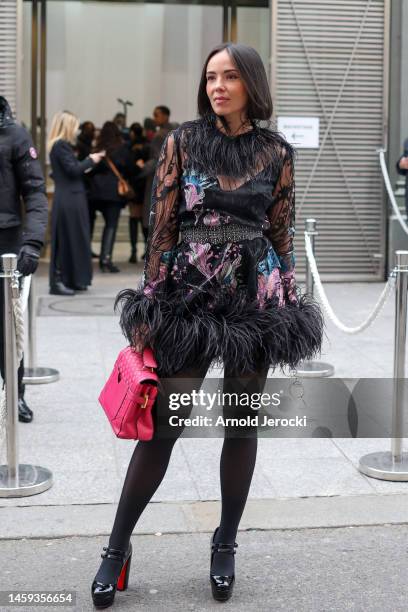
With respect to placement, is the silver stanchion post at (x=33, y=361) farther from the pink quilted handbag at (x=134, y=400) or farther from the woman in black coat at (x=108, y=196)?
the woman in black coat at (x=108, y=196)

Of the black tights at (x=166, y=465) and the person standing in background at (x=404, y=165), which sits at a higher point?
the person standing in background at (x=404, y=165)

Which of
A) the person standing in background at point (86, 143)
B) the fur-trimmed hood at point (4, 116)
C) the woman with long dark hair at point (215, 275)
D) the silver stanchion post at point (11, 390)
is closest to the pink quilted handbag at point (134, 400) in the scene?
the woman with long dark hair at point (215, 275)

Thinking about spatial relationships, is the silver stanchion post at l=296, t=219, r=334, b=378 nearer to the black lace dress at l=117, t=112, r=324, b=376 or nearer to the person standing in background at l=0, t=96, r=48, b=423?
the person standing in background at l=0, t=96, r=48, b=423

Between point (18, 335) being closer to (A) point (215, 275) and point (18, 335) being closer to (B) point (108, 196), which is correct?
(A) point (215, 275)

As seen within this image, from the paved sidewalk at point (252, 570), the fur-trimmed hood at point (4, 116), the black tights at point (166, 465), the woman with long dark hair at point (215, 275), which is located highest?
the fur-trimmed hood at point (4, 116)

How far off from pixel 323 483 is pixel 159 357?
6.18 ft

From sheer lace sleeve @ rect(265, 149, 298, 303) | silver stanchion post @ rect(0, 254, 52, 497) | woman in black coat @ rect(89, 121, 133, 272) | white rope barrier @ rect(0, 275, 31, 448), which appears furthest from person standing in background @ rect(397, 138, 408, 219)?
sheer lace sleeve @ rect(265, 149, 298, 303)

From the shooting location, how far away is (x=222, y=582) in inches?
148

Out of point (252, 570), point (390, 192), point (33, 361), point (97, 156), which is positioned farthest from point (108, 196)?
point (252, 570)

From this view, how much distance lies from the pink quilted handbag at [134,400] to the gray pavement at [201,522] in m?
0.67

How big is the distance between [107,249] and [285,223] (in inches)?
354

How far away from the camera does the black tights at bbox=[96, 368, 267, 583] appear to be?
3664 mm

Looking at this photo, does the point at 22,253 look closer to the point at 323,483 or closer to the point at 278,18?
the point at 323,483

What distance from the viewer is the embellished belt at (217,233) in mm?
3680
